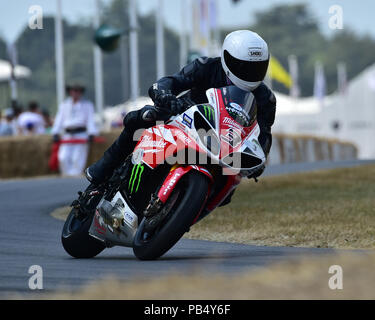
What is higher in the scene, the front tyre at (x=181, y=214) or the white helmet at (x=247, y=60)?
the white helmet at (x=247, y=60)

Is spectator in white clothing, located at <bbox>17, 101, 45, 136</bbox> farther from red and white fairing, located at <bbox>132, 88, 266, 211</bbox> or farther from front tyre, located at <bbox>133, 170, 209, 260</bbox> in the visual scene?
front tyre, located at <bbox>133, 170, 209, 260</bbox>

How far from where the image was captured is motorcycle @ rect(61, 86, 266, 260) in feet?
21.0

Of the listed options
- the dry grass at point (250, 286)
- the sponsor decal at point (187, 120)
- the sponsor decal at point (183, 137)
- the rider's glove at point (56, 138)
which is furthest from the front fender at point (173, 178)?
the rider's glove at point (56, 138)

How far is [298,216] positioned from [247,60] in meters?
3.47

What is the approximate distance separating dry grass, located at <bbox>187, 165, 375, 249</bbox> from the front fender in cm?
205

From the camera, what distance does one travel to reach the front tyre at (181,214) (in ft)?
20.7

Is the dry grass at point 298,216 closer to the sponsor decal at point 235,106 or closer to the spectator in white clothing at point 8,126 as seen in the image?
the sponsor decal at point 235,106

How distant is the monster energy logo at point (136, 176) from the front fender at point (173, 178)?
1.14 feet

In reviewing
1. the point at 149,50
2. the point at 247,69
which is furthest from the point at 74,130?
the point at 149,50

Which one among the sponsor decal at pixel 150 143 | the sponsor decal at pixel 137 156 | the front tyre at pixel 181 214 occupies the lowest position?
the front tyre at pixel 181 214

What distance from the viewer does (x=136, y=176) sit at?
6770 millimetres

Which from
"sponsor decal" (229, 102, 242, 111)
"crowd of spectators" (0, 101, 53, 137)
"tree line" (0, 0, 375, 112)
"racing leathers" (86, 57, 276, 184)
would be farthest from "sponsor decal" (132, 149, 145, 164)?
"tree line" (0, 0, 375, 112)

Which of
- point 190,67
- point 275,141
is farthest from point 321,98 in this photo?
point 190,67

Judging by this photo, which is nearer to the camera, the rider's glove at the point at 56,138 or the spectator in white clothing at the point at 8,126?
the rider's glove at the point at 56,138
